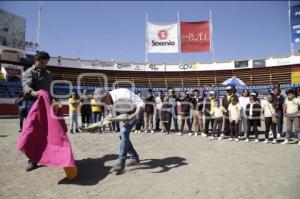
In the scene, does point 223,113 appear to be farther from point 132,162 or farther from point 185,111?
point 132,162

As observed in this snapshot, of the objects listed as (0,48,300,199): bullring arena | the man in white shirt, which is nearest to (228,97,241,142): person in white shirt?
(0,48,300,199): bullring arena

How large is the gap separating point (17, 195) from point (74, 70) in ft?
97.8

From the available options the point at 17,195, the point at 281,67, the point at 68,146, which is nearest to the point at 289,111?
the point at 68,146

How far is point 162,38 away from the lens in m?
32.3

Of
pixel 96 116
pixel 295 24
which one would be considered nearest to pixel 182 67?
pixel 295 24

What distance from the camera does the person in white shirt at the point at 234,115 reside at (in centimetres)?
1091

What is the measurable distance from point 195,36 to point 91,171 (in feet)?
92.7

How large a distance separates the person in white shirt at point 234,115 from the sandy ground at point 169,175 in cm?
206

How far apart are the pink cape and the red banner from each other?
27.8 meters

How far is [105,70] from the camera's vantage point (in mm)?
35406

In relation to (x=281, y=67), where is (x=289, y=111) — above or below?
below

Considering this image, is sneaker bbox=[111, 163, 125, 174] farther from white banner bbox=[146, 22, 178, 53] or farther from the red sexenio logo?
the red sexenio logo

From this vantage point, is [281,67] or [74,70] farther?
[74,70]

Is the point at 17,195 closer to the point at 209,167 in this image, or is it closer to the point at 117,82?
the point at 209,167
